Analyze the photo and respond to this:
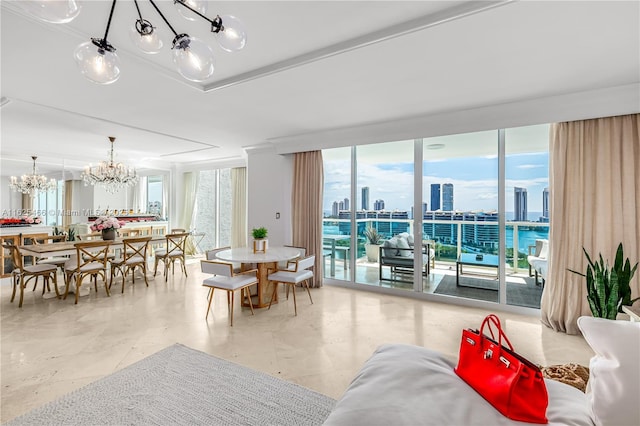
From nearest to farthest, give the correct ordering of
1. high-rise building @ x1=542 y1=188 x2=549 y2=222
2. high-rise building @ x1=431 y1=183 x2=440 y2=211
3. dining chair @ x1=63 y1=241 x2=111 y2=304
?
high-rise building @ x1=542 y1=188 x2=549 y2=222 < dining chair @ x1=63 y1=241 x2=111 y2=304 < high-rise building @ x1=431 y1=183 x2=440 y2=211

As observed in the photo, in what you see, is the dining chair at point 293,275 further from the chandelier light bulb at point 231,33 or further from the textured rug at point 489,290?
the chandelier light bulb at point 231,33

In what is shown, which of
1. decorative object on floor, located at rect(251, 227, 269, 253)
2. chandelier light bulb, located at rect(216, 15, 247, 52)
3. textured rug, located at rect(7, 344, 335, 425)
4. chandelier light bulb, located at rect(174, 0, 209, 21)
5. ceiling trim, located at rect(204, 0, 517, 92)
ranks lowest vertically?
textured rug, located at rect(7, 344, 335, 425)

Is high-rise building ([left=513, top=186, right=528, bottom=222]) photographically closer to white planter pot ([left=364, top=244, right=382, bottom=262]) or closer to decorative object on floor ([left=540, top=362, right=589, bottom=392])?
white planter pot ([left=364, top=244, right=382, bottom=262])

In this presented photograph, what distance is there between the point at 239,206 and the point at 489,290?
5408mm

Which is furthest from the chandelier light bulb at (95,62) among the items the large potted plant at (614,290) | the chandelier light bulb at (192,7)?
the large potted plant at (614,290)

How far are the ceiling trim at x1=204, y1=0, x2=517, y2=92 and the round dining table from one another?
199cm

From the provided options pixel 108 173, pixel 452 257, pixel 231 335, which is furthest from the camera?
pixel 108 173

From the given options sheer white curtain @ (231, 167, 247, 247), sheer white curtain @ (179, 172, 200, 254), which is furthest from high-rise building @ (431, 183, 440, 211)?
sheer white curtain @ (179, 172, 200, 254)

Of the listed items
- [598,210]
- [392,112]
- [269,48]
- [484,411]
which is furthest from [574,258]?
[269,48]

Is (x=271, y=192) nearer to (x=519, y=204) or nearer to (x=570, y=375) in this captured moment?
(x=519, y=204)

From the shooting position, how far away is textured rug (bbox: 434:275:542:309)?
147 inches

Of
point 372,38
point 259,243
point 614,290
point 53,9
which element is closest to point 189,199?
point 259,243

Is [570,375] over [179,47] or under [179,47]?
under

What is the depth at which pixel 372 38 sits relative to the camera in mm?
2064
